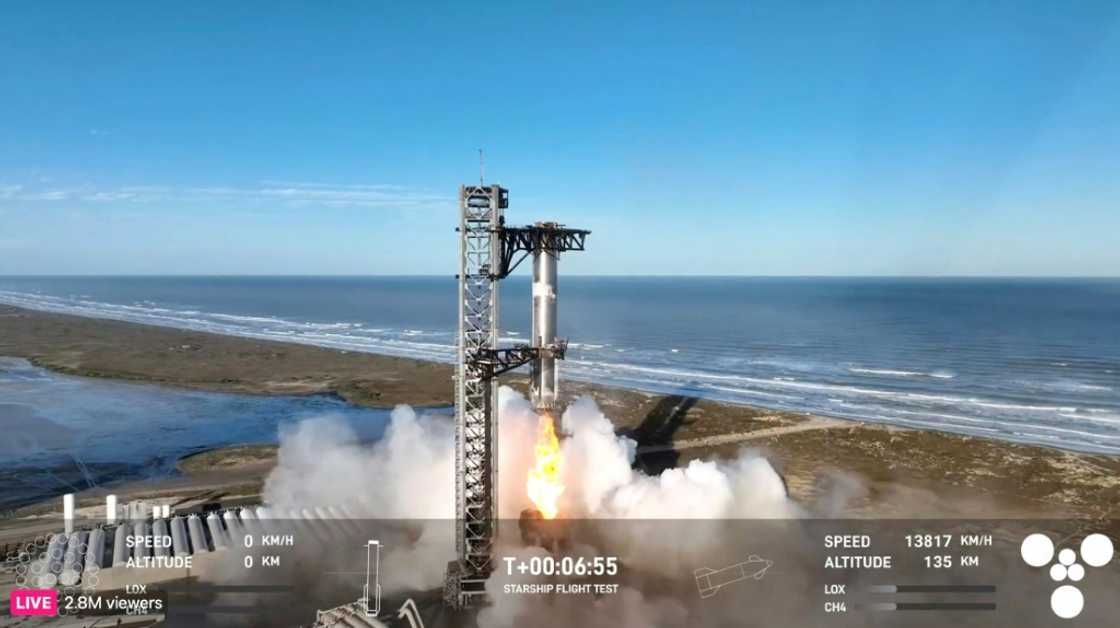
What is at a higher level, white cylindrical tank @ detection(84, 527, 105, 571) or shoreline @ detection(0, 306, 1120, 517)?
shoreline @ detection(0, 306, 1120, 517)

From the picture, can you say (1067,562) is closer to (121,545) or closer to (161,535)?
(161,535)

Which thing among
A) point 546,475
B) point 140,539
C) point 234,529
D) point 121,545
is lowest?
point 121,545

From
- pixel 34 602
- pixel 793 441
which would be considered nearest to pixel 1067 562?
pixel 793 441

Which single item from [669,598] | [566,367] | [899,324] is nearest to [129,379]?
[566,367]

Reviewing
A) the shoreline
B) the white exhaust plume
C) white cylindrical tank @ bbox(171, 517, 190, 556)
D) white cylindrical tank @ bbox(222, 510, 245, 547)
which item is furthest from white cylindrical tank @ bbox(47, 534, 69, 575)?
the shoreline

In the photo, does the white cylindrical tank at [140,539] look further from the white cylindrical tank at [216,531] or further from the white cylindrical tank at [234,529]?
the white cylindrical tank at [234,529]

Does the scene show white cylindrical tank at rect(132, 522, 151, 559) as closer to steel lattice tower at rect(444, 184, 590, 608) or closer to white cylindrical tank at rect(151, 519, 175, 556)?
white cylindrical tank at rect(151, 519, 175, 556)

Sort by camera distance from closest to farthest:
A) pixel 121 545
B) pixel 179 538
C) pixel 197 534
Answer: pixel 121 545, pixel 179 538, pixel 197 534
